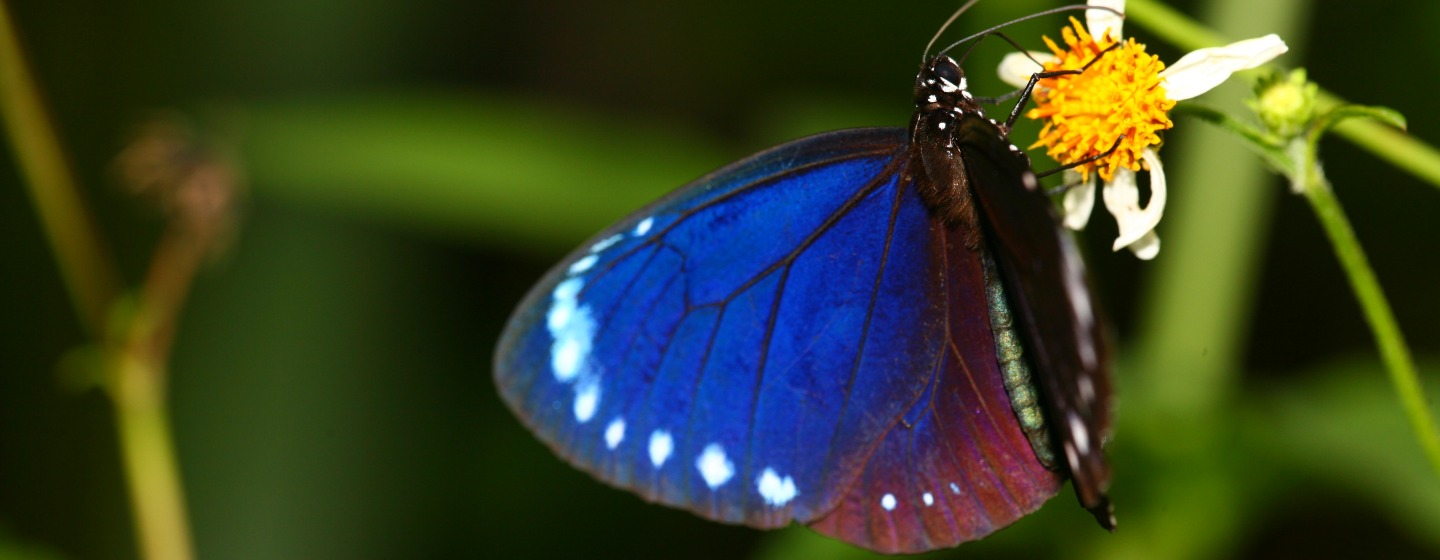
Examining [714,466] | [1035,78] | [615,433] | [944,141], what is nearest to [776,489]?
[714,466]

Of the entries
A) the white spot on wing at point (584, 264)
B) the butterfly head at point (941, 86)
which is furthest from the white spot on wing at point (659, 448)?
the butterfly head at point (941, 86)

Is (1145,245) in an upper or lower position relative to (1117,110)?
lower

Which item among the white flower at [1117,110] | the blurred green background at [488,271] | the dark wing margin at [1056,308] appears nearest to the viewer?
the dark wing margin at [1056,308]

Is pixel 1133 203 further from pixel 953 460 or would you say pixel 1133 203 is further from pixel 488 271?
pixel 488 271

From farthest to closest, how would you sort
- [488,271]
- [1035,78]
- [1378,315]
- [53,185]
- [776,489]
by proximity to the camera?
1. [488,271]
2. [53,185]
3. [776,489]
4. [1035,78]
5. [1378,315]

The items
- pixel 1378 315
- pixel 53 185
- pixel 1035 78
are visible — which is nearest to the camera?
pixel 1378 315

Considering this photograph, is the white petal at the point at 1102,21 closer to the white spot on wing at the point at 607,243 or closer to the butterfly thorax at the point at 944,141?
the butterfly thorax at the point at 944,141
